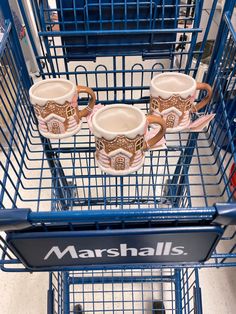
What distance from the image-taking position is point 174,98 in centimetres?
63

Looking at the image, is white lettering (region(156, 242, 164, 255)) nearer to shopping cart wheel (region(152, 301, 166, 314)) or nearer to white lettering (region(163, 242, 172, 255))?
white lettering (region(163, 242, 172, 255))

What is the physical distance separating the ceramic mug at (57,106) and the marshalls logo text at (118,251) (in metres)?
0.24

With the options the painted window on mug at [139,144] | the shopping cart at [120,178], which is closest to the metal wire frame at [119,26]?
the shopping cart at [120,178]

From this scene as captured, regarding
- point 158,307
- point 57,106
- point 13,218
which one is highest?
point 57,106

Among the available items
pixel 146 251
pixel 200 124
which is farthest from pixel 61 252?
pixel 200 124

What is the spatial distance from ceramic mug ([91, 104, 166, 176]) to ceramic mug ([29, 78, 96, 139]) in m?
0.07

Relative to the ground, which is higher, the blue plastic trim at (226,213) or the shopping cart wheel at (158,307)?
the blue plastic trim at (226,213)

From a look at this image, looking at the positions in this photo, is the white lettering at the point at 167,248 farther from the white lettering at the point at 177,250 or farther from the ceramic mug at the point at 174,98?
the ceramic mug at the point at 174,98

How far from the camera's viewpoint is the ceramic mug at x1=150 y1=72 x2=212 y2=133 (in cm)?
63

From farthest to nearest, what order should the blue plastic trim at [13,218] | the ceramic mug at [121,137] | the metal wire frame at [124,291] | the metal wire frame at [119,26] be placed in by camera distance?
the metal wire frame at [124,291] → the metal wire frame at [119,26] → the ceramic mug at [121,137] → the blue plastic trim at [13,218]

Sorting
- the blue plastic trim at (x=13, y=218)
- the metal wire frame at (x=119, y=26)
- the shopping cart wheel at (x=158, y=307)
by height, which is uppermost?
the metal wire frame at (x=119, y=26)

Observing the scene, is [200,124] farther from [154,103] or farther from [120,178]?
[120,178]

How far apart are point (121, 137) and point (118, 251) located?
194mm

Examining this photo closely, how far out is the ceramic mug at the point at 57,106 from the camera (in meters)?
0.62
